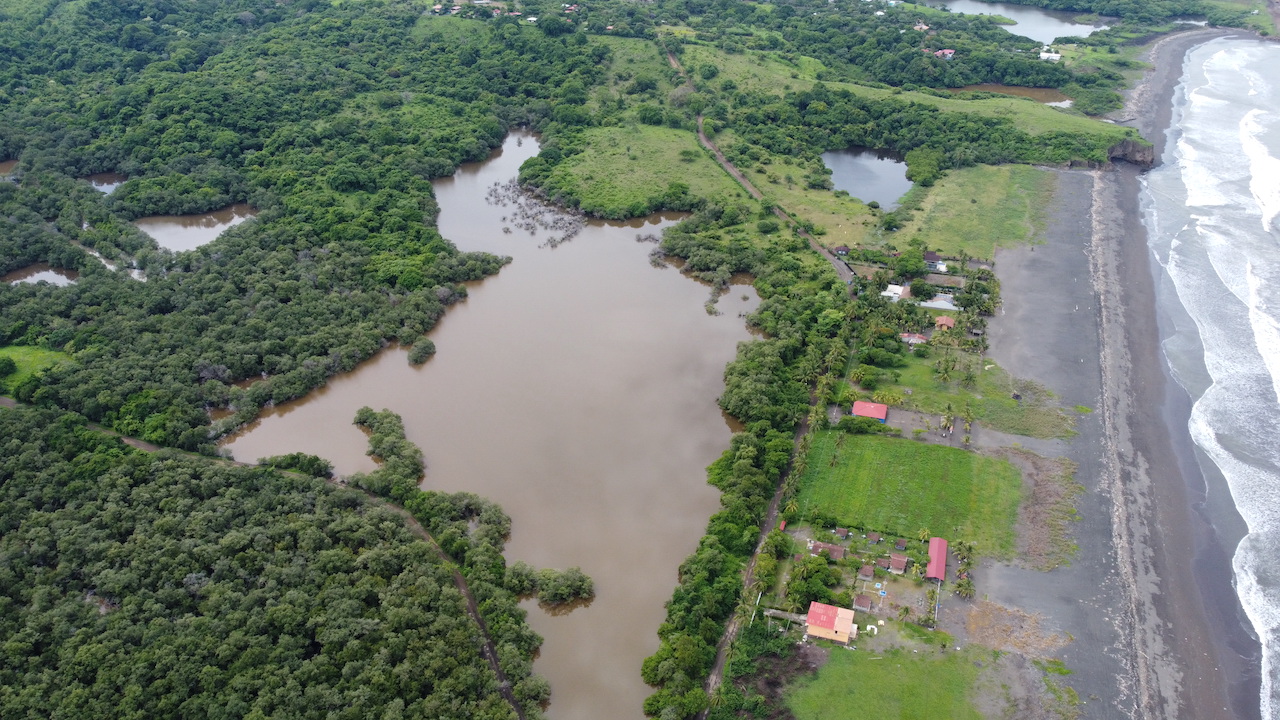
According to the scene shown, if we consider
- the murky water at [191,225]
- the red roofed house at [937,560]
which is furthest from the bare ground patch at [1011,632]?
the murky water at [191,225]

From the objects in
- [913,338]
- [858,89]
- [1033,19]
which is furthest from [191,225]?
[1033,19]

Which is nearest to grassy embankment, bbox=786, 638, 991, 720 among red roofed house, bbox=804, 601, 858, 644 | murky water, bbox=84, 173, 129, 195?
red roofed house, bbox=804, 601, 858, 644

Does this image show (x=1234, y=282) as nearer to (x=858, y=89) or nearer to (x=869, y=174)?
(x=869, y=174)

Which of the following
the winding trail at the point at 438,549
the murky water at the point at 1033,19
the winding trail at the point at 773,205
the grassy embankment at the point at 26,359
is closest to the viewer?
the winding trail at the point at 438,549

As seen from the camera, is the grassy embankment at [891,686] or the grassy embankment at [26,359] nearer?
the grassy embankment at [891,686]

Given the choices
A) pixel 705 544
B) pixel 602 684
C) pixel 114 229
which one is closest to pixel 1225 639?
pixel 705 544

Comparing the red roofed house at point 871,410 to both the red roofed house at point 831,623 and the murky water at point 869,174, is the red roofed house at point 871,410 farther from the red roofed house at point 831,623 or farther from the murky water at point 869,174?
the murky water at point 869,174

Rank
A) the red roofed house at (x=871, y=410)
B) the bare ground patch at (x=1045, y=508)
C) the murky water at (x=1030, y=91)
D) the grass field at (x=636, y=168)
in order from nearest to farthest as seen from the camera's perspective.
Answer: the bare ground patch at (x=1045, y=508) → the red roofed house at (x=871, y=410) → the grass field at (x=636, y=168) → the murky water at (x=1030, y=91)
